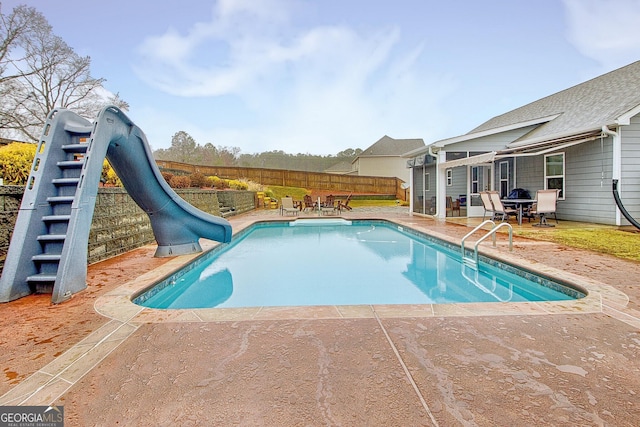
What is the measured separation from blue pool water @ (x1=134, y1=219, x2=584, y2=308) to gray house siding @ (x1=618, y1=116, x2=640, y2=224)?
16.7ft

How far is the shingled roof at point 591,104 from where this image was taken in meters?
9.18

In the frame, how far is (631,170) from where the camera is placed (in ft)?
29.0

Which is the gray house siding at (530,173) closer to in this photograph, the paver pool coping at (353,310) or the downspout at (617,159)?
the downspout at (617,159)

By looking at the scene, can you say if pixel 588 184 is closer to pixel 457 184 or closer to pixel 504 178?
pixel 504 178

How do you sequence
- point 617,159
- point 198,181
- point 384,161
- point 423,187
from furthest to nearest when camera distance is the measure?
point 384,161 < point 198,181 < point 423,187 < point 617,159

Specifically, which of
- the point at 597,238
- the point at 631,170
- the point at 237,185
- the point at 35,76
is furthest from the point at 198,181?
the point at 631,170

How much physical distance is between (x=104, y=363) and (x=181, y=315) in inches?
38.0

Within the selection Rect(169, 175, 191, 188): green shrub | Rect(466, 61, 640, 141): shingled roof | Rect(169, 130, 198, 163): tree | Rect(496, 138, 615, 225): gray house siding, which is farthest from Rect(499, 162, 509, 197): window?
Rect(169, 130, 198, 163): tree

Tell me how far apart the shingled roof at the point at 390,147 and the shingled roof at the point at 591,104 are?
1852cm

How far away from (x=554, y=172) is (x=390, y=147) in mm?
22582

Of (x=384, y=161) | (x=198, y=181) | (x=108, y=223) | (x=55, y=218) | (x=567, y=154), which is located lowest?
(x=108, y=223)

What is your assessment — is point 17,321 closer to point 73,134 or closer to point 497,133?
point 73,134

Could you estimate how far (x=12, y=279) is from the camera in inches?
146

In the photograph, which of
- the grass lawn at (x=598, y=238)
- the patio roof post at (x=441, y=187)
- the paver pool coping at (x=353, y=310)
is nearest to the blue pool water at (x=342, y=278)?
the paver pool coping at (x=353, y=310)
